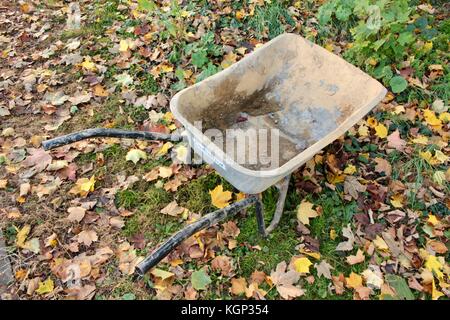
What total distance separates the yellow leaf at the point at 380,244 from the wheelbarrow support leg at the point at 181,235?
997mm

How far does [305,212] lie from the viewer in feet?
10.3

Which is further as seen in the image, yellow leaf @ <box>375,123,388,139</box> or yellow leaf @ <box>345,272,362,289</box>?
yellow leaf @ <box>375,123,388,139</box>

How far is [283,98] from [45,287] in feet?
7.52

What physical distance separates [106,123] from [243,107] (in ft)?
4.39

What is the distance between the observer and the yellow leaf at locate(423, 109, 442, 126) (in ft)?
12.2

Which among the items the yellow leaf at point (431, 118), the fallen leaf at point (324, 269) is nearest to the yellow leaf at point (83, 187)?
the fallen leaf at point (324, 269)

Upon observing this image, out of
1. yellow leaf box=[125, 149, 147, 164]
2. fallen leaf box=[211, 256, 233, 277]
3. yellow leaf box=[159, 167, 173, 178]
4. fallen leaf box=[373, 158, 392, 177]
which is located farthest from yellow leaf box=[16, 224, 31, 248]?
fallen leaf box=[373, 158, 392, 177]

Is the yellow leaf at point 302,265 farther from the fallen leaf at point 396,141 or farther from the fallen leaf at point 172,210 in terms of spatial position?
the fallen leaf at point 396,141

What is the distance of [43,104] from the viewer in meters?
3.94

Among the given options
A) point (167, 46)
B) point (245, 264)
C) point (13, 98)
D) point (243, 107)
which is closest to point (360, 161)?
point (243, 107)

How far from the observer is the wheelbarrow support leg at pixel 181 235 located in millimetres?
2012

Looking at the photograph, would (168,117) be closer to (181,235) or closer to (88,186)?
(88,186)

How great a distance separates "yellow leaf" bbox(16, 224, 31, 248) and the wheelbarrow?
1.24 meters

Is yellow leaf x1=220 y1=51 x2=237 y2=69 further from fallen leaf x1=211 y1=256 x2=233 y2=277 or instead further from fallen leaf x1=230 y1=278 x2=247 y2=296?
fallen leaf x1=230 y1=278 x2=247 y2=296
